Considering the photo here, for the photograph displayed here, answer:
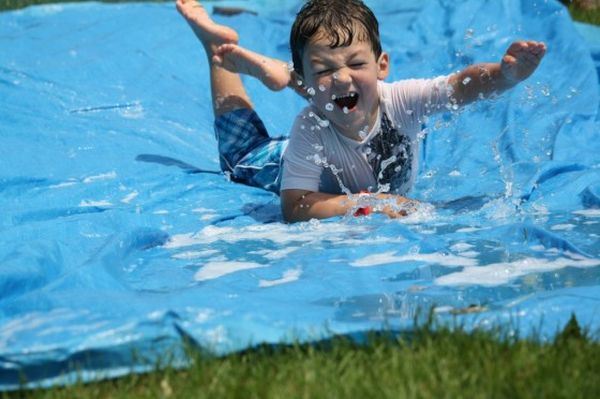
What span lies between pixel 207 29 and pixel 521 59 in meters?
1.49

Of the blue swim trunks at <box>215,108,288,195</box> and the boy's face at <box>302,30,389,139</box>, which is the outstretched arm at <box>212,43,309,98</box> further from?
the blue swim trunks at <box>215,108,288,195</box>

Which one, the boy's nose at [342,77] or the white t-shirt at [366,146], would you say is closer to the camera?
the boy's nose at [342,77]

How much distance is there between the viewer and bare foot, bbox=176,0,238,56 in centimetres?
441

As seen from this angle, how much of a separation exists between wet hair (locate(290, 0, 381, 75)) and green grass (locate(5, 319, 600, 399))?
1.57 m

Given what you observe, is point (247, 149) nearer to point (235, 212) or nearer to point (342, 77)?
point (235, 212)

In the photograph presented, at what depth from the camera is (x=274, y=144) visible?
4379mm

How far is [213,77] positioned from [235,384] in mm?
2539

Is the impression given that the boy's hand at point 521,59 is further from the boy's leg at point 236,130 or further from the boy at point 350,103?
the boy's leg at point 236,130

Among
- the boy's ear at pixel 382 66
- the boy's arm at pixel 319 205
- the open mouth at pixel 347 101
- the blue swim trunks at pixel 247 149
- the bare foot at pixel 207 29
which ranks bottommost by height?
the boy's arm at pixel 319 205

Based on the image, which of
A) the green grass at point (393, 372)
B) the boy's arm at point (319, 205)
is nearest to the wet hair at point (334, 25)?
the boy's arm at point (319, 205)

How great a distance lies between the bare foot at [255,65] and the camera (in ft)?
12.4

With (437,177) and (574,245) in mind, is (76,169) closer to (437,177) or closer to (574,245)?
(437,177)

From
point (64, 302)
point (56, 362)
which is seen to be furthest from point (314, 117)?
point (56, 362)

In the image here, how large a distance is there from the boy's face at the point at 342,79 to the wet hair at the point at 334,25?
0.9 inches
